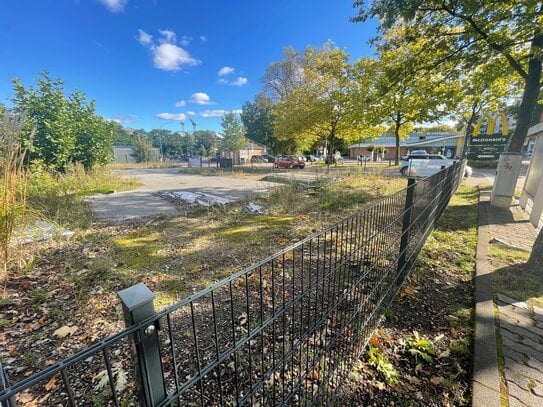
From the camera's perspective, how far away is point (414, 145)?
3844cm


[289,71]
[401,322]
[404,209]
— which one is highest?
[289,71]

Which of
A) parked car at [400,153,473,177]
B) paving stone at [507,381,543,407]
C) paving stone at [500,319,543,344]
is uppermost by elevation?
Result: parked car at [400,153,473,177]

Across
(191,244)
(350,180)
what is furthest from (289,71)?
(191,244)

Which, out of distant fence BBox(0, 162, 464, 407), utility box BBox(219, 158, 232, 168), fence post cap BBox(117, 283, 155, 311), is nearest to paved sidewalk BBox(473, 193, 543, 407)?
distant fence BBox(0, 162, 464, 407)

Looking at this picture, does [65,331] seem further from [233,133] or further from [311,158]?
[311,158]

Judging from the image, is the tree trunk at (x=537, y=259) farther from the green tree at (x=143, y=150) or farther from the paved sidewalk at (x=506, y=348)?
the green tree at (x=143, y=150)

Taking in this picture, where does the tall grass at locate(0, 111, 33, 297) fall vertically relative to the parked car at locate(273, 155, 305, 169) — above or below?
above

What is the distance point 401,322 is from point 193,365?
198 cm

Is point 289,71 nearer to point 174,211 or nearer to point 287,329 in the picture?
point 174,211

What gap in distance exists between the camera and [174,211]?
22.3 feet

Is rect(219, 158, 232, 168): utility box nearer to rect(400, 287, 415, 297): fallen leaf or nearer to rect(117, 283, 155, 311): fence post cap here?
rect(400, 287, 415, 297): fallen leaf

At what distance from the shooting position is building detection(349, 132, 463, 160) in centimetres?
3508

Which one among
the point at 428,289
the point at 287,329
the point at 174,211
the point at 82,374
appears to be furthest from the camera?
the point at 174,211

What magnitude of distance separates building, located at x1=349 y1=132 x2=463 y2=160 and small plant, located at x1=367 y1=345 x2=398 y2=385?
34.3 metres
